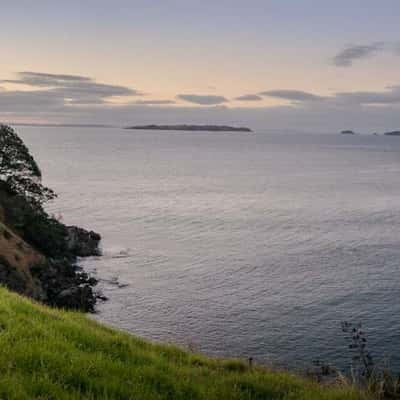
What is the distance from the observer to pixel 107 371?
8414 millimetres

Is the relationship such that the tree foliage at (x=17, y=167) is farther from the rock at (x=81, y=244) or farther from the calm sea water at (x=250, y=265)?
the calm sea water at (x=250, y=265)

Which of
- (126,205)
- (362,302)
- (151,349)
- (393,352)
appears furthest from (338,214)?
(151,349)

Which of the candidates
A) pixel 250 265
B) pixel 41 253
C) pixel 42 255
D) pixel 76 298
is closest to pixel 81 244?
pixel 41 253

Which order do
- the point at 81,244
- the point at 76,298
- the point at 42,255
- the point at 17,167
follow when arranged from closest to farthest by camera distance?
the point at 76,298 < the point at 42,255 < the point at 17,167 < the point at 81,244

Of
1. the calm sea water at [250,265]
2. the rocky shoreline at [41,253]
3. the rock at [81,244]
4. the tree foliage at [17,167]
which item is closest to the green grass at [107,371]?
the calm sea water at [250,265]

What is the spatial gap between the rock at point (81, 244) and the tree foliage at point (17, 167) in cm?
577

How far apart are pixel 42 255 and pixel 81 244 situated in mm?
10138

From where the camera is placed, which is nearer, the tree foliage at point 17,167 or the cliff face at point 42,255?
the cliff face at point 42,255

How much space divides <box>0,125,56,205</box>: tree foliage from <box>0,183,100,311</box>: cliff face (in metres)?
1.28

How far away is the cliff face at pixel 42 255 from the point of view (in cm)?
4056

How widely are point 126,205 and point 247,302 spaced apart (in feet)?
180

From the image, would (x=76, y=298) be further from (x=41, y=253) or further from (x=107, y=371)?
(x=107, y=371)

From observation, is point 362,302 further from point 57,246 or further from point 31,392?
point 31,392

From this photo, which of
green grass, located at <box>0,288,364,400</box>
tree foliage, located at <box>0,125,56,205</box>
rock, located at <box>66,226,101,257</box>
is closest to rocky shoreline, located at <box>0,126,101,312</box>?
rock, located at <box>66,226,101,257</box>
